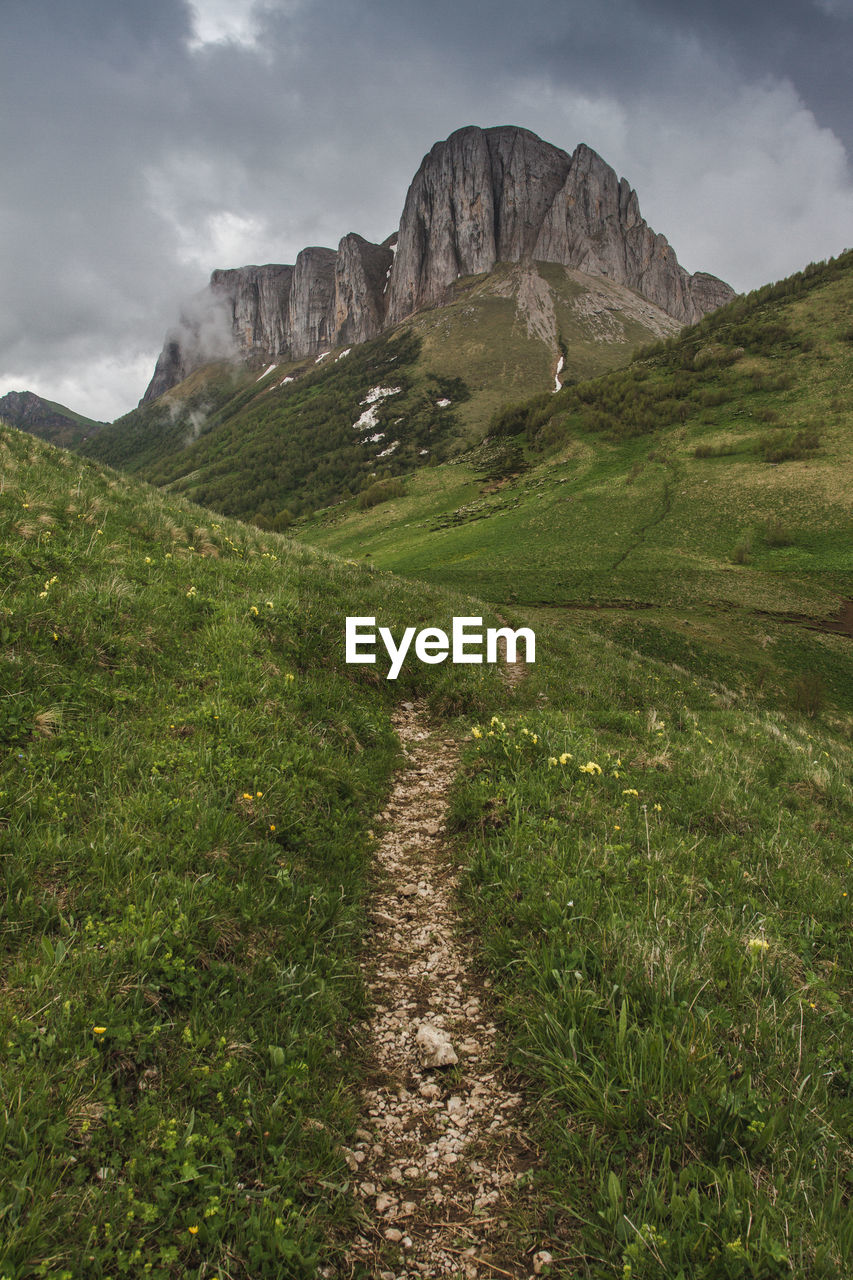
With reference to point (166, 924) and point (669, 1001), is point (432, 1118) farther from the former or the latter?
point (166, 924)

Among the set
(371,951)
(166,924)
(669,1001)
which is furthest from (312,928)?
(669,1001)

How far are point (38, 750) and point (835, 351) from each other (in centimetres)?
12524

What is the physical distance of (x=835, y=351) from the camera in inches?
3617

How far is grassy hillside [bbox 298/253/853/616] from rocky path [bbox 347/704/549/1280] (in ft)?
129

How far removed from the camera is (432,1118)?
3.37 m

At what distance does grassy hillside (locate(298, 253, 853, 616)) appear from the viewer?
1922 inches

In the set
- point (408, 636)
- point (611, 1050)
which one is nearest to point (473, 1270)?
point (611, 1050)

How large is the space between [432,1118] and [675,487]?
78.1m

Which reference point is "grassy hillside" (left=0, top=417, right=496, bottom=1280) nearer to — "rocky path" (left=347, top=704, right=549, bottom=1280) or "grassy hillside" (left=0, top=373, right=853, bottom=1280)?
"grassy hillside" (left=0, top=373, right=853, bottom=1280)

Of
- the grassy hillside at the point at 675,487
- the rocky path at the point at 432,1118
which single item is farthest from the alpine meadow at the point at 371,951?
the grassy hillside at the point at 675,487

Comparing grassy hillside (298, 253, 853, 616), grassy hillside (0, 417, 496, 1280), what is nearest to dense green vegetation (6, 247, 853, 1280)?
grassy hillside (0, 417, 496, 1280)

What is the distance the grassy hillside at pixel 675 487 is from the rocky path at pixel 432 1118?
39316 millimetres

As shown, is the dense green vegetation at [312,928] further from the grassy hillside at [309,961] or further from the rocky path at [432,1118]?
the rocky path at [432,1118]

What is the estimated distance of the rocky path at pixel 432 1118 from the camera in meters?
2.67
